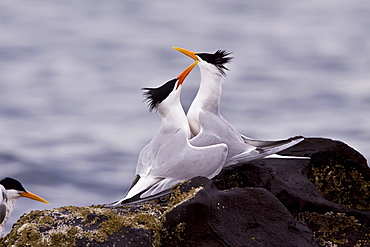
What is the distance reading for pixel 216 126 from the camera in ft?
21.9

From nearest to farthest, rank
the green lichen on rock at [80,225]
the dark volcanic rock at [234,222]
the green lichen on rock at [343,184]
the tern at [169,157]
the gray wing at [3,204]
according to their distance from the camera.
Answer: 1. the green lichen on rock at [80,225]
2. the dark volcanic rock at [234,222]
3. the gray wing at [3,204]
4. the tern at [169,157]
5. the green lichen on rock at [343,184]

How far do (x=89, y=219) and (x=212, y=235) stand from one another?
0.78 meters

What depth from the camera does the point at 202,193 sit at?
4910 millimetres

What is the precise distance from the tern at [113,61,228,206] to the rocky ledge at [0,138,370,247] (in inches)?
15.4

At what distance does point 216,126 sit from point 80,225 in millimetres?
2228

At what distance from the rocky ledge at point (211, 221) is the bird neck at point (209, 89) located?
1.22 meters

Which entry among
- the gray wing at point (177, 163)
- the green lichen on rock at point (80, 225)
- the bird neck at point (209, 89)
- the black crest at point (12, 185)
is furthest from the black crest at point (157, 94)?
the green lichen on rock at point (80, 225)

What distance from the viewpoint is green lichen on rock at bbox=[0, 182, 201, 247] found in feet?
15.2

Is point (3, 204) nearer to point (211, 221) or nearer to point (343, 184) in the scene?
point (211, 221)

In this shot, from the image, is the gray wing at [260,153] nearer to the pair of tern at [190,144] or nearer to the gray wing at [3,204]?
the pair of tern at [190,144]

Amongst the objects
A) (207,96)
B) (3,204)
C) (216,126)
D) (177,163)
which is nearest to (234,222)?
(177,163)

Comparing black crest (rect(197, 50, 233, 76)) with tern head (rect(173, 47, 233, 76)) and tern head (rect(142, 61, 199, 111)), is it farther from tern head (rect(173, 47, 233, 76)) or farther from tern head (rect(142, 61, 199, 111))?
tern head (rect(142, 61, 199, 111))

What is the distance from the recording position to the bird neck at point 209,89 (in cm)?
702

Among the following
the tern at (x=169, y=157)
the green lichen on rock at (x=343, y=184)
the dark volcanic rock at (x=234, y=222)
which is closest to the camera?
the dark volcanic rock at (x=234, y=222)
